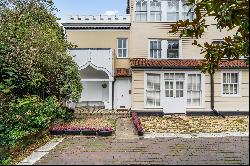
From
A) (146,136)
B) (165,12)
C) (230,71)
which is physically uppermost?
(165,12)

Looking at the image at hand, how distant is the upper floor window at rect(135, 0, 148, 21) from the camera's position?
1152 inches

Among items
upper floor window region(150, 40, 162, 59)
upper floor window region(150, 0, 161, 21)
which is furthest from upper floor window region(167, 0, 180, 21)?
upper floor window region(150, 40, 162, 59)

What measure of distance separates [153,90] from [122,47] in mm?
7954

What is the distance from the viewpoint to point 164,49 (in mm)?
29062

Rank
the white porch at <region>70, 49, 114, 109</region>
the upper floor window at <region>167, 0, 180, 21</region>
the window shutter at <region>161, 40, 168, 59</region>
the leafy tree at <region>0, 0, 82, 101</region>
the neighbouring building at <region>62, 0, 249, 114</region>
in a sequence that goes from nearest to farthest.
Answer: the leafy tree at <region>0, 0, 82, 101</region> → the neighbouring building at <region>62, 0, 249, 114</region> → the window shutter at <region>161, 40, 168, 59</region> → the upper floor window at <region>167, 0, 180, 21</region> → the white porch at <region>70, 49, 114, 109</region>

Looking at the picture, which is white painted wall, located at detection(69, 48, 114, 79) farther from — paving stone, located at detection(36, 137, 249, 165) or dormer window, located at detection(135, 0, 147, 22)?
paving stone, located at detection(36, 137, 249, 165)

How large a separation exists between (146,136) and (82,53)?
1358cm

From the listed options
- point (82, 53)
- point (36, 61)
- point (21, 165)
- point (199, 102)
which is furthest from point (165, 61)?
point (21, 165)

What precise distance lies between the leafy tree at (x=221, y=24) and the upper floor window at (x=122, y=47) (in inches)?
896

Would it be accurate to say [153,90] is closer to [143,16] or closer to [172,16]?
[143,16]

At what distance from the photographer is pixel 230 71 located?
90.7ft

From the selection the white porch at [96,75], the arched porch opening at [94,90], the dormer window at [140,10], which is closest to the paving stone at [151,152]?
the white porch at [96,75]

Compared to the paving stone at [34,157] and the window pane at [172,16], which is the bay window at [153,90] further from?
the paving stone at [34,157]

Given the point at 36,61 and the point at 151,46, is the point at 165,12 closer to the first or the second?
the point at 151,46
